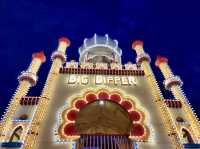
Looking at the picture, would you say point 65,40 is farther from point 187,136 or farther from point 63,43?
point 187,136

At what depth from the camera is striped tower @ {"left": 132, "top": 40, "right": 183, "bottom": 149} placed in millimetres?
15979

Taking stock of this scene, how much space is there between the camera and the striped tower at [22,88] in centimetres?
1647

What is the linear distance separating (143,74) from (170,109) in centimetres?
374

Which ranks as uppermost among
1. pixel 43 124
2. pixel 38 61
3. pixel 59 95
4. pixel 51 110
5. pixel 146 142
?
pixel 38 61

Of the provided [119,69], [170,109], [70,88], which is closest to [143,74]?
[119,69]

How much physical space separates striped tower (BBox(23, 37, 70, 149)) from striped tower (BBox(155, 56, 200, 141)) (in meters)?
7.68

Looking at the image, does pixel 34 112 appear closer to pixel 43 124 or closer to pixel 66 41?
pixel 43 124

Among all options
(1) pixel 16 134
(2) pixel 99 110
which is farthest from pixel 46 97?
(2) pixel 99 110

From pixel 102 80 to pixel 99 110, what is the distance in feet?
6.88

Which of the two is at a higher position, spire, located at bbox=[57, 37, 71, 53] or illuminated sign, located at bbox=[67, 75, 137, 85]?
spire, located at bbox=[57, 37, 71, 53]

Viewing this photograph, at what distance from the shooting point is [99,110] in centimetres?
1953

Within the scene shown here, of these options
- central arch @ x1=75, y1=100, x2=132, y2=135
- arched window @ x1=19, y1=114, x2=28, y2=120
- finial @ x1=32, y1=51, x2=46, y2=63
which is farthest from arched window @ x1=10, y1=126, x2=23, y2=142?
finial @ x1=32, y1=51, x2=46, y2=63

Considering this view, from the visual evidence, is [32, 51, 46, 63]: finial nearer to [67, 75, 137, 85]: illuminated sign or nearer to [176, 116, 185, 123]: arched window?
[67, 75, 137, 85]: illuminated sign

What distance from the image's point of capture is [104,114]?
65.5 ft
